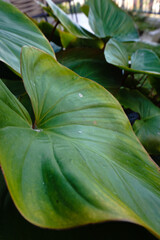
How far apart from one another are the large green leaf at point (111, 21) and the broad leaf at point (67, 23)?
130mm

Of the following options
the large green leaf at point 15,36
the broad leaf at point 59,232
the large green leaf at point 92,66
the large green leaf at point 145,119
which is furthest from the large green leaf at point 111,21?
the broad leaf at point 59,232

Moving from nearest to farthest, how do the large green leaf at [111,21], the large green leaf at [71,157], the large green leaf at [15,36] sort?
1. the large green leaf at [71,157]
2. the large green leaf at [15,36]
3. the large green leaf at [111,21]

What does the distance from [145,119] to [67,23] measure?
1.89 feet

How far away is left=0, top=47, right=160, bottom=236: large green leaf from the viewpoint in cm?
31

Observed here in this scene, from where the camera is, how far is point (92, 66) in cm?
91

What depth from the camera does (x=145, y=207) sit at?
0.37 meters

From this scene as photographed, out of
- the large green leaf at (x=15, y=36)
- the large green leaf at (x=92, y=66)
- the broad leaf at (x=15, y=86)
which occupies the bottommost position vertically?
the broad leaf at (x=15, y=86)

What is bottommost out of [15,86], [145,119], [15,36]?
[145,119]

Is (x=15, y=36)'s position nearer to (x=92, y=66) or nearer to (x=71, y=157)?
(x=92, y=66)

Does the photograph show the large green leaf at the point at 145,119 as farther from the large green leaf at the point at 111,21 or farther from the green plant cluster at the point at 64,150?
the large green leaf at the point at 111,21

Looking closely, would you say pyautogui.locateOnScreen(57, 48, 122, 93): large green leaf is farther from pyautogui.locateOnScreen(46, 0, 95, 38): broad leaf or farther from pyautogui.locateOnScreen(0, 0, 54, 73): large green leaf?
pyautogui.locateOnScreen(0, 0, 54, 73): large green leaf

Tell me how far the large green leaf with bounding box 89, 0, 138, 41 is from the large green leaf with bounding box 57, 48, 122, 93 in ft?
0.86

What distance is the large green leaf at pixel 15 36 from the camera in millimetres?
585

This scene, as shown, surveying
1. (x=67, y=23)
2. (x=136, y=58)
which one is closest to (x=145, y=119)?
(x=136, y=58)
